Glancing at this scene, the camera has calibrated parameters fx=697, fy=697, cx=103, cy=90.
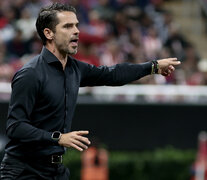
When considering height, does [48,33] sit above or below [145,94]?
below

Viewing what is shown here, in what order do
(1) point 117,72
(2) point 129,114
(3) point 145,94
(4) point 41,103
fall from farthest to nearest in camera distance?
(2) point 129,114
(3) point 145,94
(1) point 117,72
(4) point 41,103

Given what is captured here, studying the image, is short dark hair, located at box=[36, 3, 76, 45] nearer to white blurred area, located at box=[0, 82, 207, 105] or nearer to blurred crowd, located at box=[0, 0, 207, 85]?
blurred crowd, located at box=[0, 0, 207, 85]

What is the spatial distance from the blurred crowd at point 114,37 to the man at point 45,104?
19.8ft

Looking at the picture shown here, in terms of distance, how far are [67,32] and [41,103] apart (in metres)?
0.56

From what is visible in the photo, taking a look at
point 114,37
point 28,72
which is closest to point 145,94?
point 114,37

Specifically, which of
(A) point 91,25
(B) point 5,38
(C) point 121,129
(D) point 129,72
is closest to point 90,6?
(A) point 91,25

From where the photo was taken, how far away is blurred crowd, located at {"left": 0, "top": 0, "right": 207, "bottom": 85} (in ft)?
40.3

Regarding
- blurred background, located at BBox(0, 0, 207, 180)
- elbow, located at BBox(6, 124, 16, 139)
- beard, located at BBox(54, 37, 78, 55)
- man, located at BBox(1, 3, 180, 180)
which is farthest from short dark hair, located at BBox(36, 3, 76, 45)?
blurred background, located at BBox(0, 0, 207, 180)

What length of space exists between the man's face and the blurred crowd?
6.08 meters

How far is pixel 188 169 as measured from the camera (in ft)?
39.5

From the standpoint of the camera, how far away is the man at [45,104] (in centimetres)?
491

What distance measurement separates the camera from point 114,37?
1390cm

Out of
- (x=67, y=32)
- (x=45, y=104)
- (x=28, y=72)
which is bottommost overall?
(x=45, y=104)

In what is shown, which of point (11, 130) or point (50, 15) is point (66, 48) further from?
point (11, 130)
